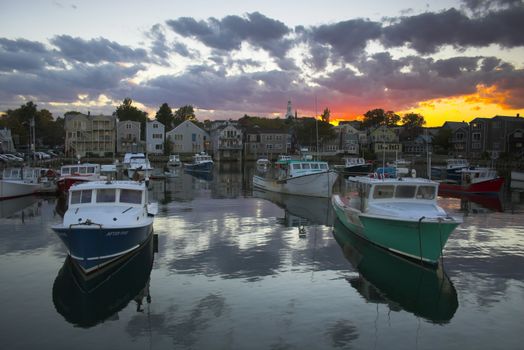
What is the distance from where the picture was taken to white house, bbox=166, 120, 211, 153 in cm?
13050

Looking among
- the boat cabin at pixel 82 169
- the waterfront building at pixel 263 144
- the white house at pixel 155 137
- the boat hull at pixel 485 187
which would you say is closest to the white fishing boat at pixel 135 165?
the boat cabin at pixel 82 169

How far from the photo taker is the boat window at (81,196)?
1908 cm

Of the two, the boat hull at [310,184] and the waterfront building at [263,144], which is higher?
the waterfront building at [263,144]

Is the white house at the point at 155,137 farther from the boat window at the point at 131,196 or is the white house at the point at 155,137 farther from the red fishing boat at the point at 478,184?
the boat window at the point at 131,196

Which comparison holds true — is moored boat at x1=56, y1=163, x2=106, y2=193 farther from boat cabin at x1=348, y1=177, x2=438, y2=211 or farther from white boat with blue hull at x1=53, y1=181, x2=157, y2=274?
boat cabin at x1=348, y1=177, x2=438, y2=211

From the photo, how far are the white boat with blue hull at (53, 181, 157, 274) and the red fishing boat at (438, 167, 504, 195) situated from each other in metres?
37.2

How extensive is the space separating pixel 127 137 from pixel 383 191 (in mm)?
109261

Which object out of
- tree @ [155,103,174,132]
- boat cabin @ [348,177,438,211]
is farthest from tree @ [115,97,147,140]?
boat cabin @ [348,177,438,211]

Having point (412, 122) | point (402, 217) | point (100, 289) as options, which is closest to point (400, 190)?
point (402, 217)

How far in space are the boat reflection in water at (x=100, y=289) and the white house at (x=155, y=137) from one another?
107m

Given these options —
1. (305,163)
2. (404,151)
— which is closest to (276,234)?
(305,163)

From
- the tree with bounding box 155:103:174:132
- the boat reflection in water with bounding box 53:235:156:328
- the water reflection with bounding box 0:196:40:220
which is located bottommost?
the water reflection with bounding box 0:196:40:220

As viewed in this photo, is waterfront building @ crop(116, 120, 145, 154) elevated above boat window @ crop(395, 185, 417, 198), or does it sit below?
above

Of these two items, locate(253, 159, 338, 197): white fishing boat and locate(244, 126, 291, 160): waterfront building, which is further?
locate(244, 126, 291, 160): waterfront building
